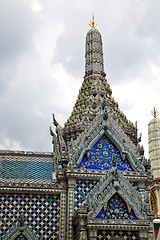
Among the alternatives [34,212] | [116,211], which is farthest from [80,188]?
[116,211]

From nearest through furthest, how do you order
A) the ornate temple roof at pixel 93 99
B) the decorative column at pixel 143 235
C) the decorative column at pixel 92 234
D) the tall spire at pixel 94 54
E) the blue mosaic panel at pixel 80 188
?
the decorative column at pixel 92 234
the decorative column at pixel 143 235
the blue mosaic panel at pixel 80 188
the ornate temple roof at pixel 93 99
the tall spire at pixel 94 54

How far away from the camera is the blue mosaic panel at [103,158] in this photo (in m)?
17.7

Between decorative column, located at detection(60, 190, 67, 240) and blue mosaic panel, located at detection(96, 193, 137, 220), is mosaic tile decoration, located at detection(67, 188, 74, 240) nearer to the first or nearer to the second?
decorative column, located at detection(60, 190, 67, 240)

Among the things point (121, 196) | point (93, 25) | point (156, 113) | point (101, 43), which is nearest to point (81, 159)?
point (121, 196)

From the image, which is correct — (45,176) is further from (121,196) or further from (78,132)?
(121,196)

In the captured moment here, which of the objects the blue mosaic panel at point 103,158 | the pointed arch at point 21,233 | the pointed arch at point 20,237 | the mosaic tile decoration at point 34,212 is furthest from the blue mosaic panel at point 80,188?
the pointed arch at point 20,237

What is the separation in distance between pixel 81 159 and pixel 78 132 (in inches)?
104

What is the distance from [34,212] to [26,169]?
3.02 m

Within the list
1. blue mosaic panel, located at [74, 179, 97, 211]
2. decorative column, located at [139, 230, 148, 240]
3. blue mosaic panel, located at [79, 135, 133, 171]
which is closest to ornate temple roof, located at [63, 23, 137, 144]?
blue mosaic panel, located at [79, 135, 133, 171]

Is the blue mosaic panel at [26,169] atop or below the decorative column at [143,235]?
atop

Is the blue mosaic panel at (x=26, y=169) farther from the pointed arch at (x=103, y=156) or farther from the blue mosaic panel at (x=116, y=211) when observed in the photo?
the blue mosaic panel at (x=116, y=211)

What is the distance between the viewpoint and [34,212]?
53.8 feet

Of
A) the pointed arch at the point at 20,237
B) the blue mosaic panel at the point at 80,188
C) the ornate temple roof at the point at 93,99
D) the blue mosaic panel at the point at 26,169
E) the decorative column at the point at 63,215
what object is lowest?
the pointed arch at the point at 20,237

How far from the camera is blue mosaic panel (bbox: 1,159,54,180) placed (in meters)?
18.0
